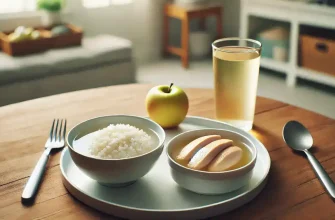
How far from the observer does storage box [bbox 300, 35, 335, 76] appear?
290cm

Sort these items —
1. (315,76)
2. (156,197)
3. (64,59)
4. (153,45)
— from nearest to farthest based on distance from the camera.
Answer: (156,197), (64,59), (315,76), (153,45)

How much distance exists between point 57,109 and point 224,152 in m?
0.57

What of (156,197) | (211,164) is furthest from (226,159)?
(156,197)

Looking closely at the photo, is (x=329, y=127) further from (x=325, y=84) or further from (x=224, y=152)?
(x=325, y=84)

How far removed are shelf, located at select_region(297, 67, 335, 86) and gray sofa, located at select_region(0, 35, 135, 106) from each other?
1107mm

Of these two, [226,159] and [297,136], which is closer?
[226,159]

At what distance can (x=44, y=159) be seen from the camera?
3.21ft

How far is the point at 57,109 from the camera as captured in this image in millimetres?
1267

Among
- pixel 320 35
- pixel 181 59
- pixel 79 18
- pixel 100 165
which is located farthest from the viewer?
pixel 181 59

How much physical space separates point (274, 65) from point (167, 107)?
229 cm

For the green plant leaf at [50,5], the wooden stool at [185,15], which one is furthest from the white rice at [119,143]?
the wooden stool at [185,15]

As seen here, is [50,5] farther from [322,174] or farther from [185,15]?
[322,174]

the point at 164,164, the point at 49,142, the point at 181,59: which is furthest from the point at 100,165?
the point at 181,59

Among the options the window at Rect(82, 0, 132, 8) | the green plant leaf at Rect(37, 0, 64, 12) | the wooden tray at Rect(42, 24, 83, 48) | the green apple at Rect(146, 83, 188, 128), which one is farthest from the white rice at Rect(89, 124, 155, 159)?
the window at Rect(82, 0, 132, 8)
